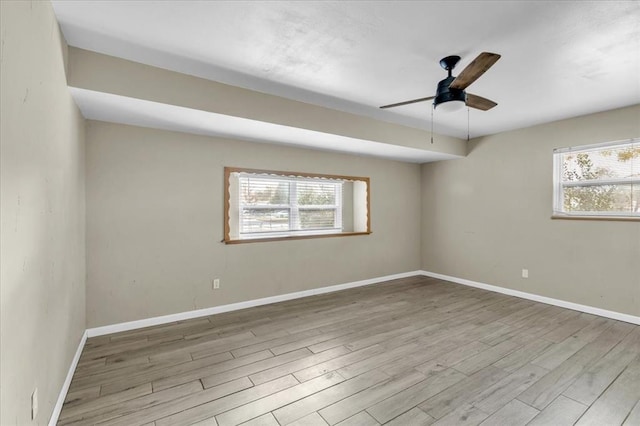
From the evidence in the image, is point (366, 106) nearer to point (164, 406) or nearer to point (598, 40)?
point (598, 40)

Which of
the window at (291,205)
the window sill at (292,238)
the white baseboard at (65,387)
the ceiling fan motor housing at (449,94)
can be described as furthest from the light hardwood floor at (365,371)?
the ceiling fan motor housing at (449,94)

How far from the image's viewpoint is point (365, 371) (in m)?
2.44

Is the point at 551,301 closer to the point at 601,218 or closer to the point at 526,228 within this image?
the point at 526,228

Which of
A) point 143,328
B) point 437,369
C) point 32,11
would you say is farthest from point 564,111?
point 143,328

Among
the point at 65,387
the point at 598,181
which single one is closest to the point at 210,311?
the point at 65,387

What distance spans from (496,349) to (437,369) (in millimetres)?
766

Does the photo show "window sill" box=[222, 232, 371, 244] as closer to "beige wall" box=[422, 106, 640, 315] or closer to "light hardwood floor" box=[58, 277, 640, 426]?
"light hardwood floor" box=[58, 277, 640, 426]

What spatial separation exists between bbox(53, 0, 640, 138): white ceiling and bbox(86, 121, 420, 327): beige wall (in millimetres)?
1129

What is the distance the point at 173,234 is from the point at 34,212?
2042 millimetres

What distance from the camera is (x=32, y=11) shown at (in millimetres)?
1455

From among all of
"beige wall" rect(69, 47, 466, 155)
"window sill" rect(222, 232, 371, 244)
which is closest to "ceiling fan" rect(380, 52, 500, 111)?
"beige wall" rect(69, 47, 466, 155)

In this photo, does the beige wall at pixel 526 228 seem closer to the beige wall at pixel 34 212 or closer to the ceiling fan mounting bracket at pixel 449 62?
the ceiling fan mounting bracket at pixel 449 62

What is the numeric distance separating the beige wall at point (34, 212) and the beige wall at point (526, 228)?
205 inches

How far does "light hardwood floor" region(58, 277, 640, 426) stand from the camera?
194cm
